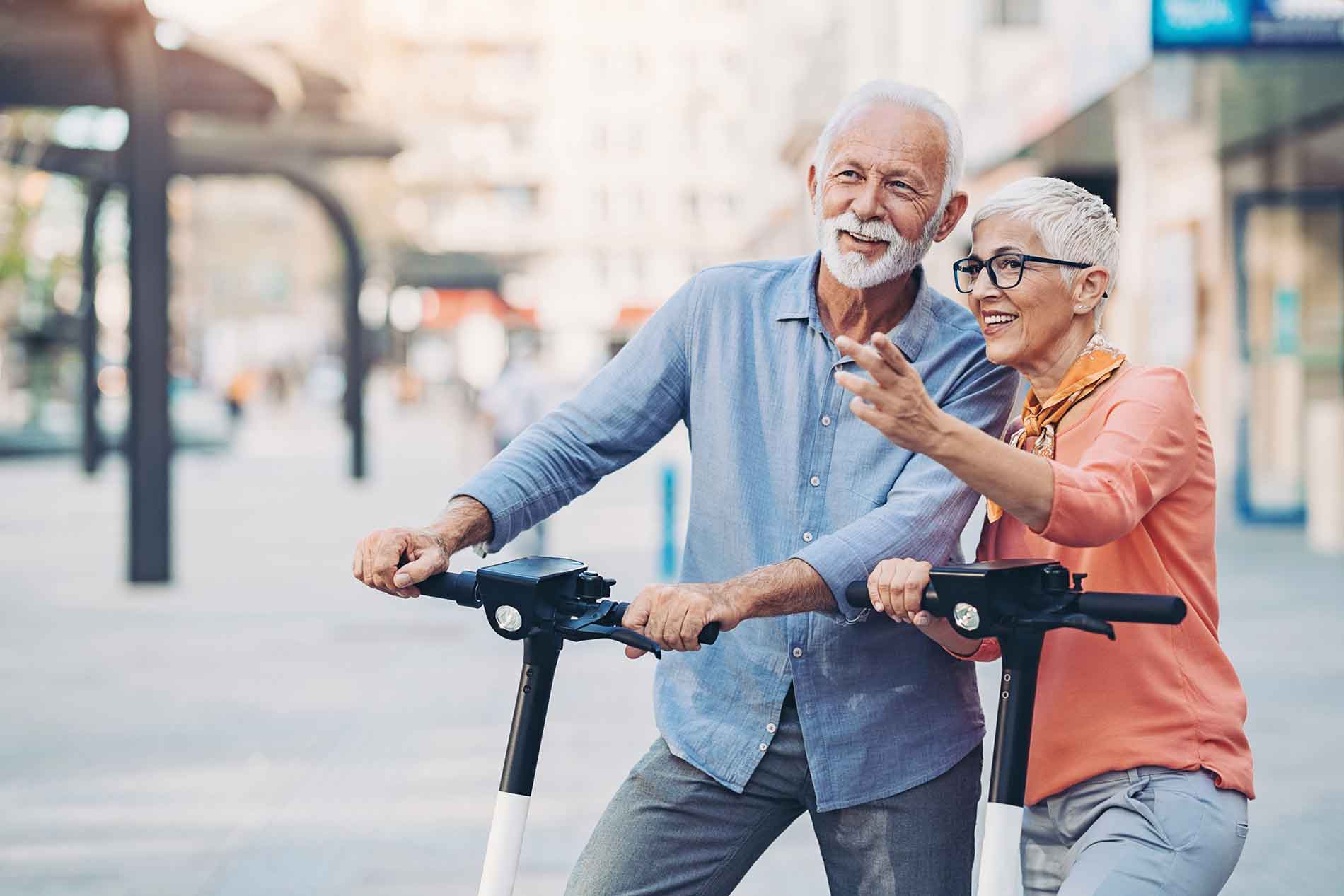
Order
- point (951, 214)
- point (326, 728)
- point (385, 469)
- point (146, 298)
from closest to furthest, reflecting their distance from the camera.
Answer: point (951, 214), point (326, 728), point (146, 298), point (385, 469)

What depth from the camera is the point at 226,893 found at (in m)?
5.10

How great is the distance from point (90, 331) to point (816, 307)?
23149 millimetres

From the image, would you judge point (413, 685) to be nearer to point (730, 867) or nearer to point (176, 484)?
point (730, 867)

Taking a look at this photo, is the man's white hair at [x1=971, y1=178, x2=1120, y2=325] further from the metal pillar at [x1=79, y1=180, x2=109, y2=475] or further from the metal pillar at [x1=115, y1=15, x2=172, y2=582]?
the metal pillar at [x1=79, y1=180, x2=109, y2=475]

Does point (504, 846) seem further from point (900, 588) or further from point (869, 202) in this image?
point (869, 202)

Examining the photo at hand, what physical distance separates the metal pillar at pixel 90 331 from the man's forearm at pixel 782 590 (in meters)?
23.1

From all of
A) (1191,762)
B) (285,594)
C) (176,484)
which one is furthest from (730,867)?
(176,484)

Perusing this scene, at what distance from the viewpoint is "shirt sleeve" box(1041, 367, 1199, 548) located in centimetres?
225

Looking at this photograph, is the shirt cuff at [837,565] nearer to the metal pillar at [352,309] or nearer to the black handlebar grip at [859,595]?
the black handlebar grip at [859,595]

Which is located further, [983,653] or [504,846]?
[983,653]

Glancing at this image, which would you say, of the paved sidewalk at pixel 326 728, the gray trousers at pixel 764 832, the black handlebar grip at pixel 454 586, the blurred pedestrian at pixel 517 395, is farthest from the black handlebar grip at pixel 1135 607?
the blurred pedestrian at pixel 517 395

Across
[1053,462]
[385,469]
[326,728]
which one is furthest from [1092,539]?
[385,469]

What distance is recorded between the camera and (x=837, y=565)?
250 centimetres

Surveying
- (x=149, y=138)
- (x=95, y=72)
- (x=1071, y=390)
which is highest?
(x=95, y=72)
